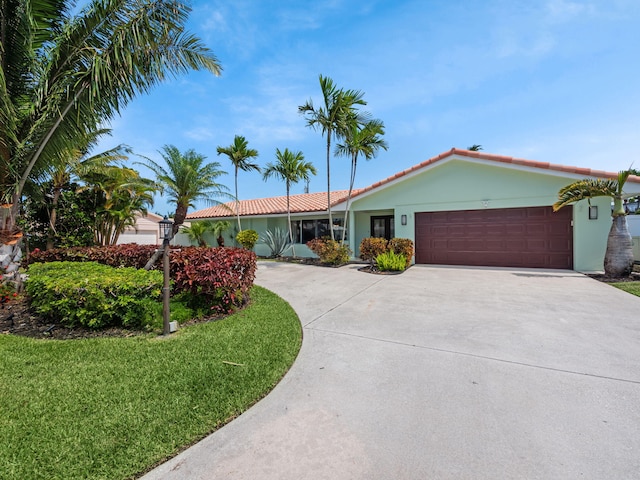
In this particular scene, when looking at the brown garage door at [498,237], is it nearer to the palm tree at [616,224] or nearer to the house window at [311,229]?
the palm tree at [616,224]

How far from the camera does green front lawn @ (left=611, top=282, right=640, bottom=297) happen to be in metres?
6.83

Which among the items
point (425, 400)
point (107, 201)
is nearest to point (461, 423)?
point (425, 400)

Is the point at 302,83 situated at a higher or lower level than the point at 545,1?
higher

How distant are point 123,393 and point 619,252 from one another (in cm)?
1286

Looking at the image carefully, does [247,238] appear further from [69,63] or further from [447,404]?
[447,404]

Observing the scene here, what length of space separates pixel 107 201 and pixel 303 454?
1573cm

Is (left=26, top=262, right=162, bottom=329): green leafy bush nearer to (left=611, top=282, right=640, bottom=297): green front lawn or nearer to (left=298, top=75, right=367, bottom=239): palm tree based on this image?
(left=298, top=75, right=367, bottom=239): palm tree

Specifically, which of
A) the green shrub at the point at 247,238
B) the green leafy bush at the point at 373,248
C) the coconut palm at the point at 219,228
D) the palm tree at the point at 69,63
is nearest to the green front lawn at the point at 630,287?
the green leafy bush at the point at 373,248

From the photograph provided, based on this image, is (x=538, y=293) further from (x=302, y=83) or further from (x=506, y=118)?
(x=302, y=83)

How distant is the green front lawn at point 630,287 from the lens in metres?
6.83

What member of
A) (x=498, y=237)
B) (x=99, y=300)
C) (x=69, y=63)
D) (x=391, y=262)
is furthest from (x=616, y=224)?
(x=69, y=63)

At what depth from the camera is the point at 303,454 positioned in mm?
2111

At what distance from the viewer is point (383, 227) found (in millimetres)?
15953

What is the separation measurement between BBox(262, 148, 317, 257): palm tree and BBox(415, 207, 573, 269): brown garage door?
673cm
